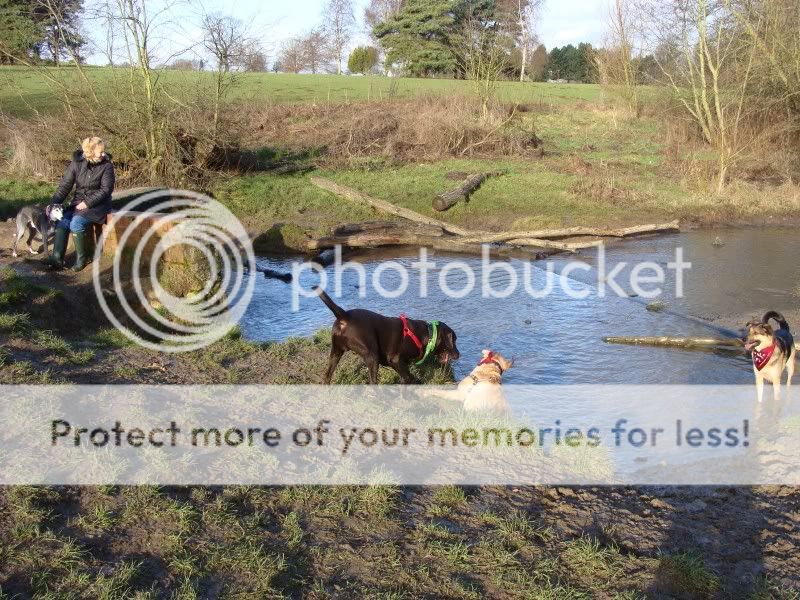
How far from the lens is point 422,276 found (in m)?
14.1

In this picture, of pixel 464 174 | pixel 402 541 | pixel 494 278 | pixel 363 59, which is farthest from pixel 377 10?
pixel 402 541

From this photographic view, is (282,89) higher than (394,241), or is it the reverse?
(282,89)

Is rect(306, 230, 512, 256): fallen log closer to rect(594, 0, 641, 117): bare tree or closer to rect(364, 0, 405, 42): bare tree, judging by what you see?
rect(594, 0, 641, 117): bare tree

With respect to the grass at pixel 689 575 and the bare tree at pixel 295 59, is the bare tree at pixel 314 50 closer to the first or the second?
the bare tree at pixel 295 59

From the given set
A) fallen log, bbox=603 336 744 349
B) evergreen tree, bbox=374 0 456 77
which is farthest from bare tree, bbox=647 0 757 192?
evergreen tree, bbox=374 0 456 77

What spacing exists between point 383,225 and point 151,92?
21.2 ft

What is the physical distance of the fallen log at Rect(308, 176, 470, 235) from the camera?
721 inches

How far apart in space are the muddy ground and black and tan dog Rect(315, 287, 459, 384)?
224cm

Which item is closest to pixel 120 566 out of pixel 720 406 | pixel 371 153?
pixel 720 406

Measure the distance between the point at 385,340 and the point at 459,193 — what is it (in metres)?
14.1

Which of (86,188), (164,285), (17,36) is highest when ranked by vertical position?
(17,36)

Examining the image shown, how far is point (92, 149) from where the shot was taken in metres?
9.12

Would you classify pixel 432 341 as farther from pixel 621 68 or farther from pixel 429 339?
pixel 621 68

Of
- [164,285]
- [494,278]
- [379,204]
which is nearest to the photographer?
[164,285]
